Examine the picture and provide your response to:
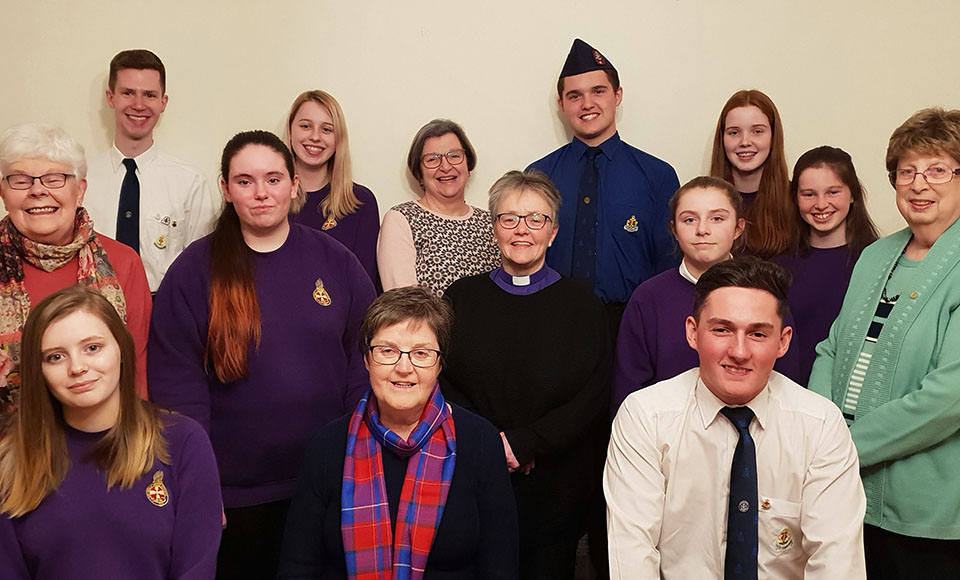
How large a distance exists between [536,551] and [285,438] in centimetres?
84

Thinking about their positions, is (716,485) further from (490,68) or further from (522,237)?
(490,68)

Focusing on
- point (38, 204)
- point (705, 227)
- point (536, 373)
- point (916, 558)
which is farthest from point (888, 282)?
point (38, 204)

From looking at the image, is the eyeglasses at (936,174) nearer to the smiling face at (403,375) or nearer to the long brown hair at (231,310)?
the smiling face at (403,375)

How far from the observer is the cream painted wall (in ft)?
12.6

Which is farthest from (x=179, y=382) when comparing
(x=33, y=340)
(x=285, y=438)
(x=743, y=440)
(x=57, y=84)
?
(x=57, y=84)

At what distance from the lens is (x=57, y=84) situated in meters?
3.82

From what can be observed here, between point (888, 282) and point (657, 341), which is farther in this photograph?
point (657, 341)

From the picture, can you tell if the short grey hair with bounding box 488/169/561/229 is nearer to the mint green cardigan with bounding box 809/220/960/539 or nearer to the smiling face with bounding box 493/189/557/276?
the smiling face with bounding box 493/189/557/276

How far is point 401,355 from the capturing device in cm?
215

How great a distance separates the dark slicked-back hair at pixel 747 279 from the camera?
82.5 inches

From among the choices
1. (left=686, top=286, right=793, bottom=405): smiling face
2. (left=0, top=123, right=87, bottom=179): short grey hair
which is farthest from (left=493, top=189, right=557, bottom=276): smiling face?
(left=0, top=123, right=87, bottom=179): short grey hair

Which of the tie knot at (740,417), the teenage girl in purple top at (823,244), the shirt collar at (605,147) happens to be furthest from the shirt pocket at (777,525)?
the shirt collar at (605,147)

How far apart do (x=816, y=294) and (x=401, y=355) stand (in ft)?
5.43

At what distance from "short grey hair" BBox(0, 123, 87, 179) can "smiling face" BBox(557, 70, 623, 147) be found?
2.00 m
